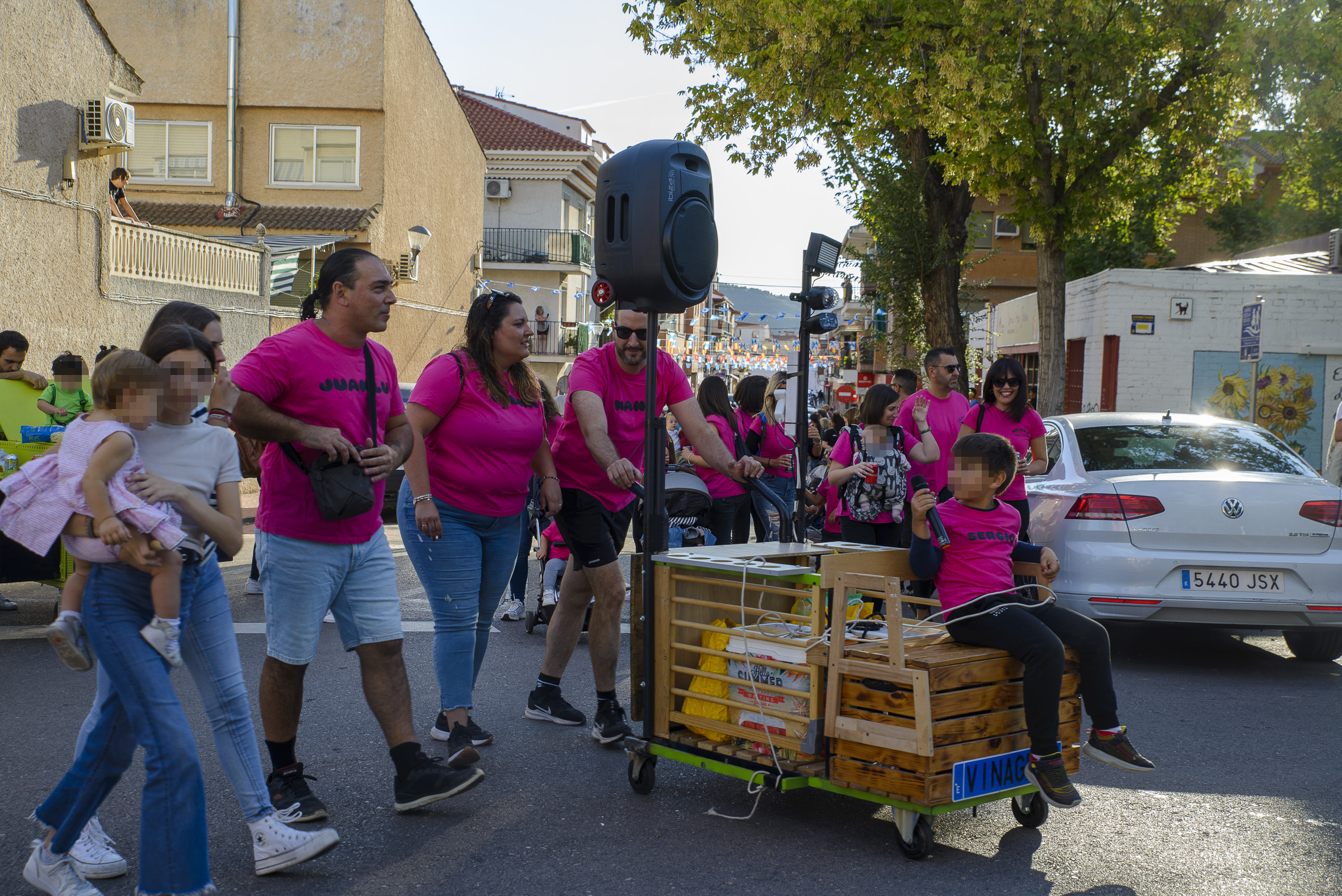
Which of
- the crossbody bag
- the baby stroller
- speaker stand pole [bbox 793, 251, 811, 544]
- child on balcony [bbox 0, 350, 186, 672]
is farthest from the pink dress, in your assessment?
the baby stroller

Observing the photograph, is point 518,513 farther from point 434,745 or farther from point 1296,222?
point 1296,222

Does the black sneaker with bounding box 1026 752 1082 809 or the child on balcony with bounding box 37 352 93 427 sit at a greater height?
the child on balcony with bounding box 37 352 93 427

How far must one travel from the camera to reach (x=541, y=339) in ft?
155

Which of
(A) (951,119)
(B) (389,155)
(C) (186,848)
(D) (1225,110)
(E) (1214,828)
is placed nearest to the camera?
(C) (186,848)

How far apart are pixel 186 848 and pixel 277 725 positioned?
2.79ft

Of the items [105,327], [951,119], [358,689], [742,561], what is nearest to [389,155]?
[105,327]

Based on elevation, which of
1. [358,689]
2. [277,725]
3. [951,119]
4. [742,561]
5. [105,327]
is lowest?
[358,689]

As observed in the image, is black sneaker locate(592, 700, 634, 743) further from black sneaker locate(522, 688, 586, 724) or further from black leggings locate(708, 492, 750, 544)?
black leggings locate(708, 492, 750, 544)

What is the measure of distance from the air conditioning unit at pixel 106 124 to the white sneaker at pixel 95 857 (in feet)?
45.8

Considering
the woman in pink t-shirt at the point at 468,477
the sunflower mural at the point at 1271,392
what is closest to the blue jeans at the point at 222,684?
the woman in pink t-shirt at the point at 468,477

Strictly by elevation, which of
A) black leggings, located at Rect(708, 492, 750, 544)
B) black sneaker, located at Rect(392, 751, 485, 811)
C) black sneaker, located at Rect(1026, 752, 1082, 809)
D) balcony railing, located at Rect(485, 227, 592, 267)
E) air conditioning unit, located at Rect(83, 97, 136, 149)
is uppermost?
balcony railing, located at Rect(485, 227, 592, 267)

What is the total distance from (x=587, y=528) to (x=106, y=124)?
530 inches

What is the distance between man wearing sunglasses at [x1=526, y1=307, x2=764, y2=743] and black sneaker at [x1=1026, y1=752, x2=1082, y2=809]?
5.86 feet

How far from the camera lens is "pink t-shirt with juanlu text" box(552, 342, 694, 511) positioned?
17.1ft
